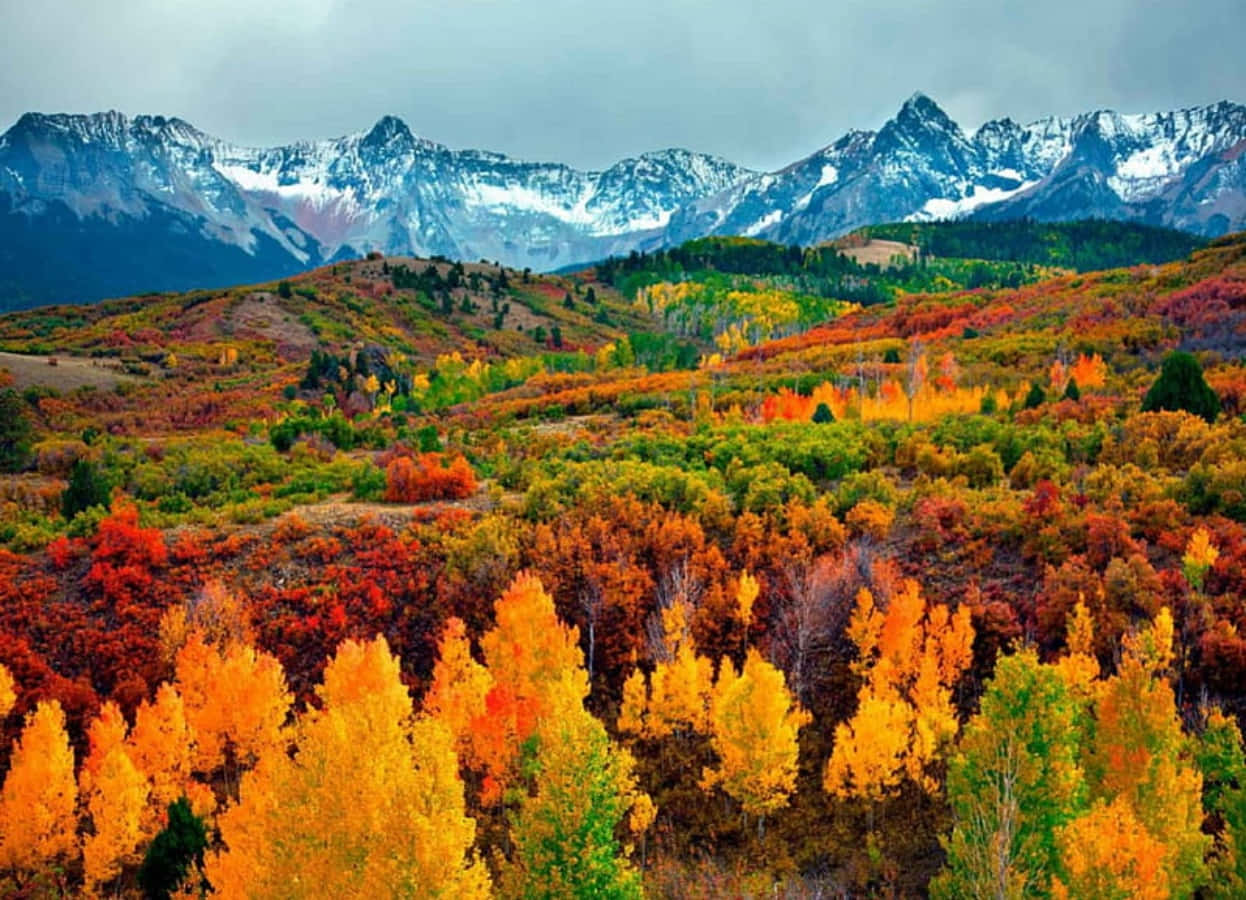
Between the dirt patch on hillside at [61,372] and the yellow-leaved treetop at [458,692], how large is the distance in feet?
270

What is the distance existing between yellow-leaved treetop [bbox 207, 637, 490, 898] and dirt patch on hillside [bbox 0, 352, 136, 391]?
8914 centimetres

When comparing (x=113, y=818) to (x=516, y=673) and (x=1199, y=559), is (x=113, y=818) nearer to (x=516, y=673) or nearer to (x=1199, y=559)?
(x=516, y=673)

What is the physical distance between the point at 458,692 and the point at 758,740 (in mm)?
9735

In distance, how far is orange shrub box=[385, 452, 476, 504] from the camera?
45375mm

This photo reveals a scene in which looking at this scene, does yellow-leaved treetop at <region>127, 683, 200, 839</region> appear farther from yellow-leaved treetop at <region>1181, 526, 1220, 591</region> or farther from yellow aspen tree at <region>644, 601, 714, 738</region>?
yellow-leaved treetop at <region>1181, 526, 1220, 591</region>

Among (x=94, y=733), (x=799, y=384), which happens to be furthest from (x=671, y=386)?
(x=94, y=733)

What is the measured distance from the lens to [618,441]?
181 feet

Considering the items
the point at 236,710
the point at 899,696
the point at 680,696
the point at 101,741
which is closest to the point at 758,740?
the point at 680,696

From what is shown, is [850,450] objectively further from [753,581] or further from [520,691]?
[520,691]

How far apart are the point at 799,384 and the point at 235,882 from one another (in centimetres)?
6647

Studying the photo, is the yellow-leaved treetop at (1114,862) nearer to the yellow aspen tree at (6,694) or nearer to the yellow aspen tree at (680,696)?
the yellow aspen tree at (680,696)

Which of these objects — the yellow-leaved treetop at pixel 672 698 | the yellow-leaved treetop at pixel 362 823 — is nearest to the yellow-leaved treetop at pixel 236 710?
the yellow-leaved treetop at pixel 362 823

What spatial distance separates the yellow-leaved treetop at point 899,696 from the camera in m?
24.5

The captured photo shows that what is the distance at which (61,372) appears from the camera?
9438 centimetres
